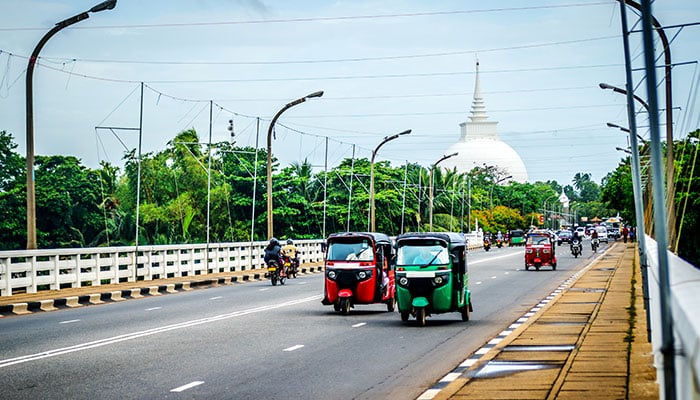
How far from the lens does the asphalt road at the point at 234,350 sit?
11.6m

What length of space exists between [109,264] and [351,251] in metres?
12.5

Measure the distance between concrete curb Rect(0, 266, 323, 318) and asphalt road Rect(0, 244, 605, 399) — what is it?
0.93 m

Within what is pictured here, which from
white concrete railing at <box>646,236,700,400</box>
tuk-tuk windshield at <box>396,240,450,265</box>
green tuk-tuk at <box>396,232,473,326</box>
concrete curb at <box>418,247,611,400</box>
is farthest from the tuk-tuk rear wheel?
white concrete railing at <box>646,236,700,400</box>

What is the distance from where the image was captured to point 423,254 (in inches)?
773

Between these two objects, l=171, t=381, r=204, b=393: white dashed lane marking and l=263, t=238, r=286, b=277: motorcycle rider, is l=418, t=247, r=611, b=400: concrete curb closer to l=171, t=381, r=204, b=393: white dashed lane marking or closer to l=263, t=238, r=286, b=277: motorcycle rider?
l=171, t=381, r=204, b=393: white dashed lane marking

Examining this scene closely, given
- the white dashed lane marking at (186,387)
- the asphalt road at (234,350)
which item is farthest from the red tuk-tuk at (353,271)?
the white dashed lane marking at (186,387)

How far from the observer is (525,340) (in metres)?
16.4

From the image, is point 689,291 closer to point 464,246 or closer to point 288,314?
point 464,246

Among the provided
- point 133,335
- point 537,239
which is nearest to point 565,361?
point 133,335

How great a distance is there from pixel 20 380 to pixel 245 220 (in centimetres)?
6173

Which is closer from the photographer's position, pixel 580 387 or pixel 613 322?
pixel 580 387

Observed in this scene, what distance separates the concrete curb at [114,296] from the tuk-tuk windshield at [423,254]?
31.0 ft

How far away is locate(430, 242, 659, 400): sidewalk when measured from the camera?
11047mm

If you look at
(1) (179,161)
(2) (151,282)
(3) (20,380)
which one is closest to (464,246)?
(3) (20,380)
